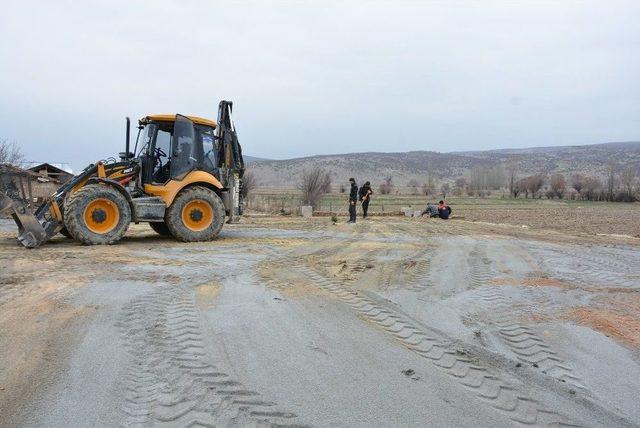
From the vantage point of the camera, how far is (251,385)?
440 cm

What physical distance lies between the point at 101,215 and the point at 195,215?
2220mm

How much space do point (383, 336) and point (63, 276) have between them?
5124 mm

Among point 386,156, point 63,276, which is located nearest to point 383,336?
point 63,276

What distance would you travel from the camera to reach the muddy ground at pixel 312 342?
405 centimetres

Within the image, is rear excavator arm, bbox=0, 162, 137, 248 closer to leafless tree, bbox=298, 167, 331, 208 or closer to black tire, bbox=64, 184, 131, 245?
black tire, bbox=64, 184, 131, 245

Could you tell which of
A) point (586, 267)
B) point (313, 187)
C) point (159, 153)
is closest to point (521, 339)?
point (586, 267)

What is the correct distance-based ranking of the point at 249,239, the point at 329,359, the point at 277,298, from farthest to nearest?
1. the point at 249,239
2. the point at 277,298
3. the point at 329,359

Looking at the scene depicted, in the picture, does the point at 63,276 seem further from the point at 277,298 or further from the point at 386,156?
the point at 386,156

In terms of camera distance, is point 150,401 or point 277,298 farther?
point 277,298

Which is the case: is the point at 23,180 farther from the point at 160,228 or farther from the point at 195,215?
the point at 160,228

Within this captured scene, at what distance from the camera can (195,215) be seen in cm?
1332

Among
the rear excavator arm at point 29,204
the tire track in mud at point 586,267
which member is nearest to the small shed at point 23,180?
the rear excavator arm at point 29,204

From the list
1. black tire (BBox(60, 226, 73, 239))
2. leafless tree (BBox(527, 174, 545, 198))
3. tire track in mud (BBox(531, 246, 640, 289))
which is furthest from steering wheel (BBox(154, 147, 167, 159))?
leafless tree (BBox(527, 174, 545, 198))

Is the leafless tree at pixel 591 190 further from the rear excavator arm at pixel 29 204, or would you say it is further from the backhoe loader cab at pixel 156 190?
the rear excavator arm at pixel 29 204
